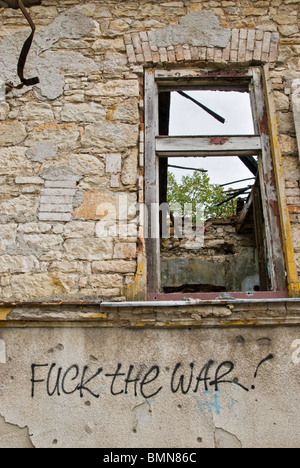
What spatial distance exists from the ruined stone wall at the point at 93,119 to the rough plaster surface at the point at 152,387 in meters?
0.44

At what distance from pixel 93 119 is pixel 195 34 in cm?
139

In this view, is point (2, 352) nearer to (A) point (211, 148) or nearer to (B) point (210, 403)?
(B) point (210, 403)

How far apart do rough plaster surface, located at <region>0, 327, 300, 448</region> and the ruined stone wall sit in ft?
1.45

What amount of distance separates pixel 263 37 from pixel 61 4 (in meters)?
2.14

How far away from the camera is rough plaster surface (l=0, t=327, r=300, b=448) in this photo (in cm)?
260

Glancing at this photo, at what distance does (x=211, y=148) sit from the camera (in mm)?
3330

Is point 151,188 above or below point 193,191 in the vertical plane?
below

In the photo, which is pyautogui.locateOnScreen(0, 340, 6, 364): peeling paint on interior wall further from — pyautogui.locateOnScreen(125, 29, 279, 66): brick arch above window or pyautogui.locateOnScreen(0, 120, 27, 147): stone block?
pyautogui.locateOnScreen(125, 29, 279, 66): brick arch above window

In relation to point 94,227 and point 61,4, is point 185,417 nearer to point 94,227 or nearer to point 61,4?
point 94,227

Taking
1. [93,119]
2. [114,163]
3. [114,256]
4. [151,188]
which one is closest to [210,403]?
[114,256]

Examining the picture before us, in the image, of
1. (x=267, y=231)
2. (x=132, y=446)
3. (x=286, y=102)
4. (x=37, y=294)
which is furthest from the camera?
(x=286, y=102)

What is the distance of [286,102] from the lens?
Result: 3.38m

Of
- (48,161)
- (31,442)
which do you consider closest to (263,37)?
(48,161)

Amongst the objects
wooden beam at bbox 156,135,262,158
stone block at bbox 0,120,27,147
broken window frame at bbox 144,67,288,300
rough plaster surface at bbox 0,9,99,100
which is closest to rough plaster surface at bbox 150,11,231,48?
broken window frame at bbox 144,67,288,300
